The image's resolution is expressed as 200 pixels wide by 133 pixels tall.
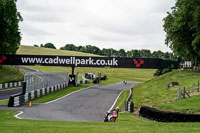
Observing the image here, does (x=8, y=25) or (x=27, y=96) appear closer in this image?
(x=27, y=96)

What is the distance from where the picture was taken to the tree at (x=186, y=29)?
133ft

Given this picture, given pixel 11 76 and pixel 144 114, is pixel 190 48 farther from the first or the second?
pixel 11 76

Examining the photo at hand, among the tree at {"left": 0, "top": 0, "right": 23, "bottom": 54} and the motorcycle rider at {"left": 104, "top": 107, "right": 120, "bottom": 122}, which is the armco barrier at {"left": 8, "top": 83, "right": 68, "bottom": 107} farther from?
the tree at {"left": 0, "top": 0, "right": 23, "bottom": 54}

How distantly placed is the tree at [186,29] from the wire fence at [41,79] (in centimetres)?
1769

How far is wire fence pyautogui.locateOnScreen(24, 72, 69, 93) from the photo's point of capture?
30.6m

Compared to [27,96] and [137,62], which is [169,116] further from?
[137,62]

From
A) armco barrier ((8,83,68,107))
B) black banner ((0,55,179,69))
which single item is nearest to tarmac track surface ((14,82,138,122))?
armco barrier ((8,83,68,107))

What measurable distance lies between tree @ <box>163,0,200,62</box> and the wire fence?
17692 mm

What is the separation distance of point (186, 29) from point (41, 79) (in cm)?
2207

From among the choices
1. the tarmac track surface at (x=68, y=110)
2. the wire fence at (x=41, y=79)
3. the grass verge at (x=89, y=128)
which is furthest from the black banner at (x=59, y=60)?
the grass verge at (x=89, y=128)

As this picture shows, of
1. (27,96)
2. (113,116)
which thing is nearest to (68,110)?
(27,96)

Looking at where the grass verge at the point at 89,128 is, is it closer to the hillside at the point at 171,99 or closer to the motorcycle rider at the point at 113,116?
the motorcycle rider at the point at 113,116

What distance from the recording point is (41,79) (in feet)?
115

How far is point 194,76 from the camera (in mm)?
41844
